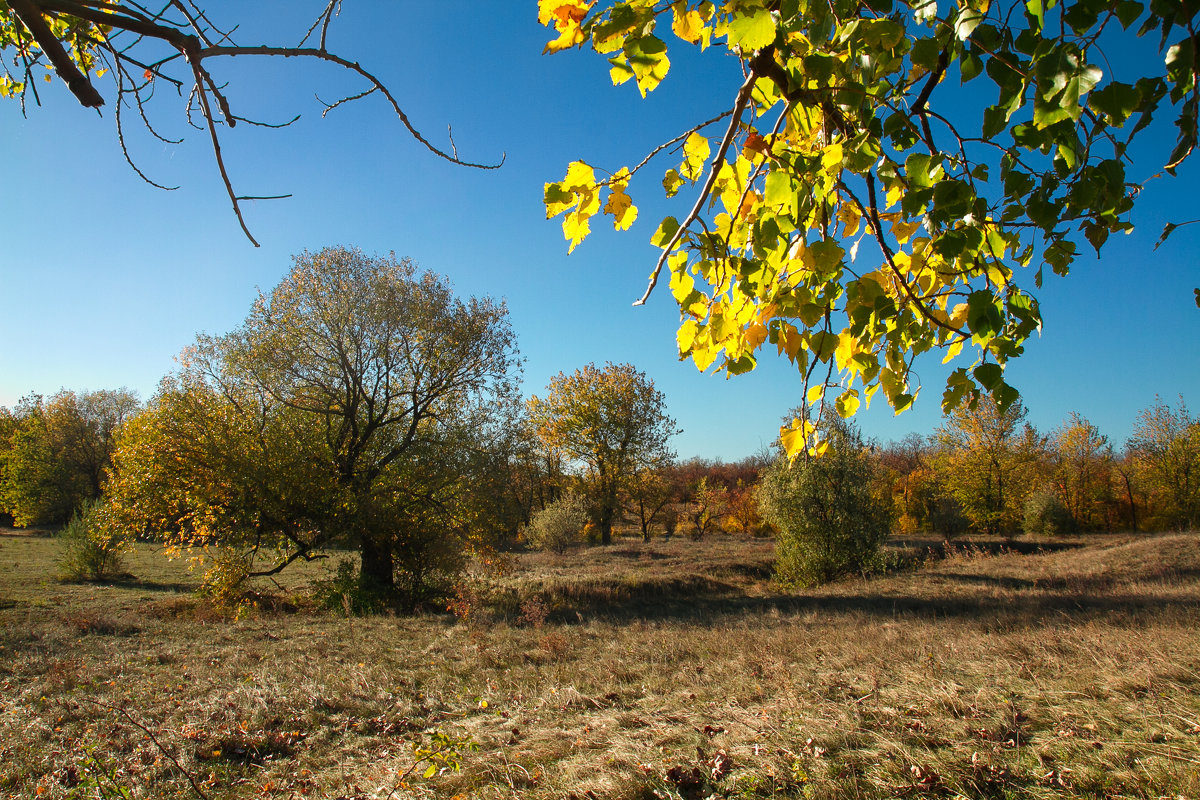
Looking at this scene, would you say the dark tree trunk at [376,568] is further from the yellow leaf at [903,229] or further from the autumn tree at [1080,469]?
the autumn tree at [1080,469]

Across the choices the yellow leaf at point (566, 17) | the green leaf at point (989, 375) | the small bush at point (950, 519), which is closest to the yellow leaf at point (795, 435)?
the green leaf at point (989, 375)

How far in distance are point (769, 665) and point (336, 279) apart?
13.4m

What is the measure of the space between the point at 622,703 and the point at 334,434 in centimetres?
1167

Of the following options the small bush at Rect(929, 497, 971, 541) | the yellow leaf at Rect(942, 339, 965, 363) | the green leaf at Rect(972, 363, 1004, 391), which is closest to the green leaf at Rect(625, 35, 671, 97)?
the green leaf at Rect(972, 363, 1004, 391)

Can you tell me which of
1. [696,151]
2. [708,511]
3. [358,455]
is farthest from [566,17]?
[708,511]

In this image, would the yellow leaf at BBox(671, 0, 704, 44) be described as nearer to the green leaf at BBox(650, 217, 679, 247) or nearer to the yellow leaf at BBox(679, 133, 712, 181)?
the yellow leaf at BBox(679, 133, 712, 181)

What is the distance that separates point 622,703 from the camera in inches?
218

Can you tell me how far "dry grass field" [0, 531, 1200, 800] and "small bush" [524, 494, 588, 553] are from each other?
15523 mm

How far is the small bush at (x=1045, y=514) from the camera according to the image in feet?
105

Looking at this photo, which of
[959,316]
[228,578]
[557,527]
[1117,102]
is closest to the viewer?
[1117,102]

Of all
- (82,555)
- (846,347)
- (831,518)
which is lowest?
(82,555)

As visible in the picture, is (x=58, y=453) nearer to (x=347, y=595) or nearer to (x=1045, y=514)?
(x=347, y=595)

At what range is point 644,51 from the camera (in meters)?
1.25

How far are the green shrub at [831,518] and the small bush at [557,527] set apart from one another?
12573 mm
